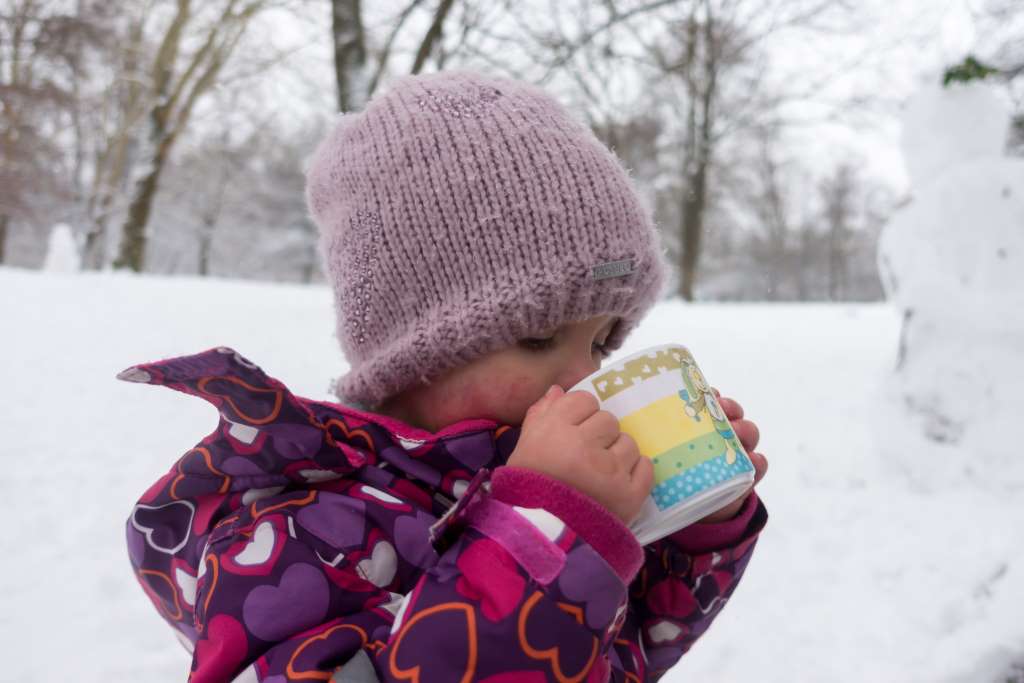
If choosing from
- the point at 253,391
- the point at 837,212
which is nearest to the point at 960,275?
the point at 253,391

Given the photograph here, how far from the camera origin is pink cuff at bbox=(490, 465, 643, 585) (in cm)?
89

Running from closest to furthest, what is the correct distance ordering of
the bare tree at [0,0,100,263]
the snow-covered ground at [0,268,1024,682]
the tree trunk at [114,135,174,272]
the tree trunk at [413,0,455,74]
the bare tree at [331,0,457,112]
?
the snow-covered ground at [0,268,1024,682] < the bare tree at [331,0,457,112] < the tree trunk at [413,0,455,74] < the bare tree at [0,0,100,263] < the tree trunk at [114,135,174,272]

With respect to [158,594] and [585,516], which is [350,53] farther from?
[585,516]

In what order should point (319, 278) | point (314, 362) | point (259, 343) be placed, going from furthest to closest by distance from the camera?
1. point (319, 278)
2. point (259, 343)
3. point (314, 362)

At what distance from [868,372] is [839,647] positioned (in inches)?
147

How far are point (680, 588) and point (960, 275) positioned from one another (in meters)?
4.02

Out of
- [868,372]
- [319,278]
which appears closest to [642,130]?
[868,372]

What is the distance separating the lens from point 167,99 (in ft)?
49.6

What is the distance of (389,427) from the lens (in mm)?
1164

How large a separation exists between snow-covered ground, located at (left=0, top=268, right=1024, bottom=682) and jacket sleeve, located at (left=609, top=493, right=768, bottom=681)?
1252 millimetres

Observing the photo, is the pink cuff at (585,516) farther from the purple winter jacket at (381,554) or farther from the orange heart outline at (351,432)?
the orange heart outline at (351,432)

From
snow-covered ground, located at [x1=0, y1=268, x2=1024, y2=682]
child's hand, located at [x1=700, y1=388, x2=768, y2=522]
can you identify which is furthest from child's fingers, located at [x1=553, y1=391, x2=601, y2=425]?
snow-covered ground, located at [x1=0, y1=268, x2=1024, y2=682]

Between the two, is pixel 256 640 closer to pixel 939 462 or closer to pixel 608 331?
pixel 608 331

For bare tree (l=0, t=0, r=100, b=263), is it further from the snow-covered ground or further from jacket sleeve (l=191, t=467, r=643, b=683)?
jacket sleeve (l=191, t=467, r=643, b=683)
